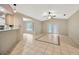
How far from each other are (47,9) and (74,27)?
88 centimetres

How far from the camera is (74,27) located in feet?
9.61

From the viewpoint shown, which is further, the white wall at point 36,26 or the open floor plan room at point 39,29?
the white wall at point 36,26

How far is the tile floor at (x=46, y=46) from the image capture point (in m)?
2.81

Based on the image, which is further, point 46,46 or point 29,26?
point 29,26

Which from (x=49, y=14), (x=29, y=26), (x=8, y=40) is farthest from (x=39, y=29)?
(x=8, y=40)

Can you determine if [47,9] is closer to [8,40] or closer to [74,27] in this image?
[74,27]

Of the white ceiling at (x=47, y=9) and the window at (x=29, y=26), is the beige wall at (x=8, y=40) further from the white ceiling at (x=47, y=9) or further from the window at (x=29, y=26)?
the white ceiling at (x=47, y=9)

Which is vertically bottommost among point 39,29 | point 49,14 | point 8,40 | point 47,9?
point 8,40

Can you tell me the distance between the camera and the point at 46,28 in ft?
9.98

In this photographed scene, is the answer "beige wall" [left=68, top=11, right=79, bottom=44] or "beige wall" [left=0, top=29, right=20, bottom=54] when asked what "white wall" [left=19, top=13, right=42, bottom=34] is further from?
"beige wall" [left=68, top=11, right=79, bottom=44]

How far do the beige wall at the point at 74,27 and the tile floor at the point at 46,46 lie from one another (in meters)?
0.14

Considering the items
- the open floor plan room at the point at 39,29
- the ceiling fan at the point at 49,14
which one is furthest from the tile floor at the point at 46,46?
the ceiling fan at the point at 49,14

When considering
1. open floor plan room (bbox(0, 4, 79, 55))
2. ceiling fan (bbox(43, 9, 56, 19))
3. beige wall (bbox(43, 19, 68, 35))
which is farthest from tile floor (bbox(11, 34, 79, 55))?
ceiling fan (bbox(43, 9, 56, 19))
